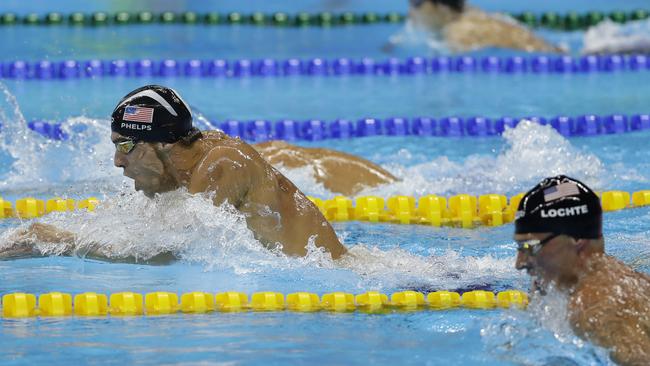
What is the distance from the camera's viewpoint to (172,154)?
396 centimetres

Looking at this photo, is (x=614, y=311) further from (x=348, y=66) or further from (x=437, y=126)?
(x=348, y=66)

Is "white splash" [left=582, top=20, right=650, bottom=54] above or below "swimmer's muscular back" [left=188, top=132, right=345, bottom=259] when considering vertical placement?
above

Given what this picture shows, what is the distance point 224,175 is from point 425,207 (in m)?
1.62

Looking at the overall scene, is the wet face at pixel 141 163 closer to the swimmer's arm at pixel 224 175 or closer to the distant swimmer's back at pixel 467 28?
the swimmer's arm at pixel 224 175

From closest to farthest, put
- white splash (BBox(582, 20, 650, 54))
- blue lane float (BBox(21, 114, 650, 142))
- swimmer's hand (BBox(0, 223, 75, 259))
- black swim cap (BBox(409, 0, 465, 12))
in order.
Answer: swimmer's hand (BBox(0, 223, 75, 259)), blue lane float (BBox(21, 114, 650, 142)), white splash (BBox(582, 20, 650, 54)), black swim cap (BBox(409, 0, 465, 12))

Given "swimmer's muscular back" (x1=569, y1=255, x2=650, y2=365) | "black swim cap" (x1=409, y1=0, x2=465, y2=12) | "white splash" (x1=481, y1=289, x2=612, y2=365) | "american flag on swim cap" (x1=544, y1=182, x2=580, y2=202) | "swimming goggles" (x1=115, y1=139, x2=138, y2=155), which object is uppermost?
"black swim cap" (x1=409, y1=0, x2=465, y2=12)

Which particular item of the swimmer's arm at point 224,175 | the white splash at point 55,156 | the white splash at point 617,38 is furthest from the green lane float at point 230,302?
the white splash at point 617,38

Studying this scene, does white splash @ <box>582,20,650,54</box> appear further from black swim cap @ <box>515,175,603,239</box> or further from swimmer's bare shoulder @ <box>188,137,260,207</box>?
black swim cap @ <box>515,175,603,239</box>

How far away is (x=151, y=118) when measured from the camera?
12.7 feet

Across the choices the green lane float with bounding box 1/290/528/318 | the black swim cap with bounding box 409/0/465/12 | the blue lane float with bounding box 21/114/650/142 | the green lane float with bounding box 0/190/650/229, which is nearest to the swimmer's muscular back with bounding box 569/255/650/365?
the green lane float with bounding box 1/290/528/318

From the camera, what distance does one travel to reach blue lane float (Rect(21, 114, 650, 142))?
23.0 feet

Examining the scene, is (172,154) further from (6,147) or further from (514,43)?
(514,43)

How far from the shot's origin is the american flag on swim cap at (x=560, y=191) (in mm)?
2937

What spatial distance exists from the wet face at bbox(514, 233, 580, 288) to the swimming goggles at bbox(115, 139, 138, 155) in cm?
151
